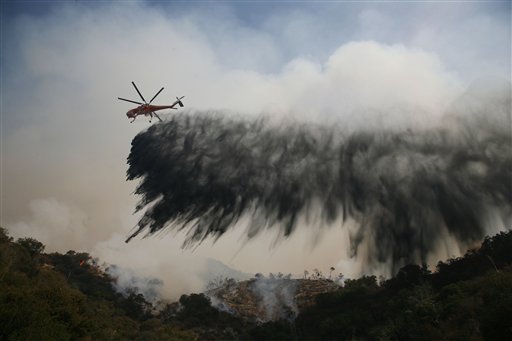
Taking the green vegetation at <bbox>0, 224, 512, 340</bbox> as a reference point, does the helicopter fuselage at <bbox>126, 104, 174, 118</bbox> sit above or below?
above

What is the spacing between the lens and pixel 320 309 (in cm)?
15388

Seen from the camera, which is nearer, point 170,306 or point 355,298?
point 355,298

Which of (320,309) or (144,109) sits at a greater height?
(144,109)

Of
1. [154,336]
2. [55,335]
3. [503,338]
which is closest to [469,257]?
[503,338]

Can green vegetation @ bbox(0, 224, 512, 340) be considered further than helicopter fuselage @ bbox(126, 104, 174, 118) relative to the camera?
No

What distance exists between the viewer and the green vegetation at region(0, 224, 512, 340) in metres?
50.7

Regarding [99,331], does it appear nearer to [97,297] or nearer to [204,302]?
[97,297]

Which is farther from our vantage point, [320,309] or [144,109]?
[320,309]

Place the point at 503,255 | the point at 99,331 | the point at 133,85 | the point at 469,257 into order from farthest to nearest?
the point at 469,257
the point at 503,255
the point at 133,85
the point at 99,331

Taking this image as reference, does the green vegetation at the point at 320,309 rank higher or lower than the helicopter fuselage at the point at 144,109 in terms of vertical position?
lower

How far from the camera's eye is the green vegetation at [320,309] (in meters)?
50.7

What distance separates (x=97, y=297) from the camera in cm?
15462

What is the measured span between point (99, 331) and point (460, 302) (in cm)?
7229

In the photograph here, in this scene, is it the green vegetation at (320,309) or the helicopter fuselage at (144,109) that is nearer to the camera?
the green vegetation at (320,309)
